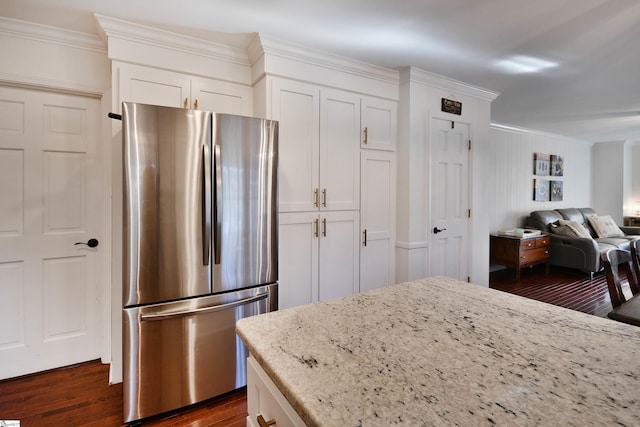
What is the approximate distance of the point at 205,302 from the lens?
183 cm

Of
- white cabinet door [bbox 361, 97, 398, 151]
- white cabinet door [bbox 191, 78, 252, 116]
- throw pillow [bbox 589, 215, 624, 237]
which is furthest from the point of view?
throw pillow [bbox 589, 215, 624, 237]

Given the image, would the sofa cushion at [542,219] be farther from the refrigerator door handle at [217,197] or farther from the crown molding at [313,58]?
the refrigerator door handle at [217,197]

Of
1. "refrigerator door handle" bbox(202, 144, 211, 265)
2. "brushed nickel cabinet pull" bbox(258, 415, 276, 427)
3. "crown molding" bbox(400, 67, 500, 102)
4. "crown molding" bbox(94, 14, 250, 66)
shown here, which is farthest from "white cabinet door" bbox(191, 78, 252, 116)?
"brushed nickel cabinet pull" bbox(258, 415, 276, 427)

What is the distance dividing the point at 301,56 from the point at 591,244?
5.08 meters

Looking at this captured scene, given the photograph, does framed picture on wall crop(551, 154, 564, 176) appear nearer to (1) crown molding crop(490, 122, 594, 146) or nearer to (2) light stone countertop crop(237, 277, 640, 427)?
(1) crown molding crop(490, 122, 594, 146)

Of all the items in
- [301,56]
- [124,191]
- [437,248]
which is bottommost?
[437,248]

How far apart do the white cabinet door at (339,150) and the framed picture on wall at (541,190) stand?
4.67 m

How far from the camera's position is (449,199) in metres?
3.11

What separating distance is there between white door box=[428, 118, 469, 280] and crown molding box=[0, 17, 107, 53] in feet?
9.26

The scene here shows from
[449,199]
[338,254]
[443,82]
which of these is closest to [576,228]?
[449,199]

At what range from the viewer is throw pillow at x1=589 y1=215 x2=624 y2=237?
221 inches

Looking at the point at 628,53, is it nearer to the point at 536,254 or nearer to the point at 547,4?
the point at 547,4

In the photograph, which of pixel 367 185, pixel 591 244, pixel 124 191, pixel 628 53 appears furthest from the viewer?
pixel 591 244

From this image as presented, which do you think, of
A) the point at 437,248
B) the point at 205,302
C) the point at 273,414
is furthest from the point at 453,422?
the point at 437,248
